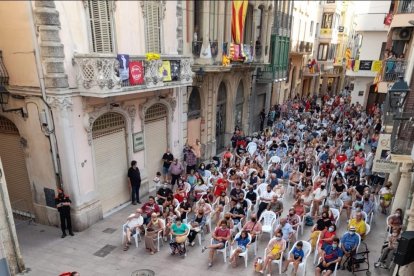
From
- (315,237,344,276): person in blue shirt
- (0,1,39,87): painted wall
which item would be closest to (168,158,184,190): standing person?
(0,1,39,87): painted wall

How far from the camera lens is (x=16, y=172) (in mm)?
10727

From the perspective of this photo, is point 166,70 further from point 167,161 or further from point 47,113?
point 47,113

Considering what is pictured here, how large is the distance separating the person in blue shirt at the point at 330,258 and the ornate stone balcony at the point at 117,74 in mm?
7131

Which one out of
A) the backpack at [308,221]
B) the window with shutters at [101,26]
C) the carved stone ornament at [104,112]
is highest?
the window with shutters at [101,26]

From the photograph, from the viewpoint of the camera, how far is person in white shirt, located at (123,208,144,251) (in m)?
9.34

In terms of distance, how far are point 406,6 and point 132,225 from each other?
1705 centimetres

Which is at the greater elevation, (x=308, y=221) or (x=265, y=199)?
(x=265, y=199)

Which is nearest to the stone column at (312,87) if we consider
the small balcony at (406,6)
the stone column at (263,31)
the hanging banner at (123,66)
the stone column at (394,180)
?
the stone column at (263,31)

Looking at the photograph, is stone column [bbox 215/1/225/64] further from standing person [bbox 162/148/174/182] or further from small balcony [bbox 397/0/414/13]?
small balcony [bbox 397/0/414/13]

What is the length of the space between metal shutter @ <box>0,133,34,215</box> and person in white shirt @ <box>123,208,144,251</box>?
12.6 ft

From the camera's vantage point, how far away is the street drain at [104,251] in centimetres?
912

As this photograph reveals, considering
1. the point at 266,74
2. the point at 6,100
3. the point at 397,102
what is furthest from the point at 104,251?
the point at 266,74

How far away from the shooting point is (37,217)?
10625mm

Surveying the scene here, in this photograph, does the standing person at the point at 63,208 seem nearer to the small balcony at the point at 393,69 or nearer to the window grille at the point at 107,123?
the window grille at the point at 107,123
